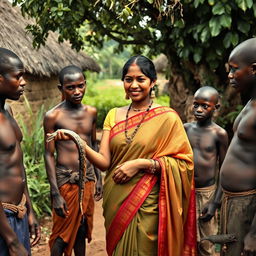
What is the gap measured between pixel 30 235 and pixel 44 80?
203 inches

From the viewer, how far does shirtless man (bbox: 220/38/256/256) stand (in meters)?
2.23

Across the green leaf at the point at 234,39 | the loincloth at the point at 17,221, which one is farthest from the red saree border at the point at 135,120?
the green leaf at the point at 234,39

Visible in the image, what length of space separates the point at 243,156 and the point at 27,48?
523cm

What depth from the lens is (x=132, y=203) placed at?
2.65 meters

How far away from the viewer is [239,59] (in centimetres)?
227

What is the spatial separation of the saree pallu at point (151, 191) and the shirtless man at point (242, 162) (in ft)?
1.32

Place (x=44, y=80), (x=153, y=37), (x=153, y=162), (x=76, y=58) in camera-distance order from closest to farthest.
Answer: (x=153, y=162), (x=153, y=37), (x=44, y=80), (x=76, y=58)

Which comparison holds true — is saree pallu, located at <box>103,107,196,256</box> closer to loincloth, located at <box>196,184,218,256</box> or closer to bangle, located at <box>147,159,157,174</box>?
bangle, located at <box>147,159,157,174</box>

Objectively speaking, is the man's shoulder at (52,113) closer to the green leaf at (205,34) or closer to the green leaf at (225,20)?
the green leaf at (205,34)

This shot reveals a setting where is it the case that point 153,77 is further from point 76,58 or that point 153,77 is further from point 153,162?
point 76,58

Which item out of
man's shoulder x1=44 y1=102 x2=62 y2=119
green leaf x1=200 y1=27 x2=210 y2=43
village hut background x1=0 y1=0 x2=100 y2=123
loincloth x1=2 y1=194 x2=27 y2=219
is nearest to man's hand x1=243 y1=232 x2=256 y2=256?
loincloth x1=2 y1=194 x2=27 y2=219

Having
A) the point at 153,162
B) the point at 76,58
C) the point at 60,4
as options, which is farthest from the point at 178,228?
the point at 76,58

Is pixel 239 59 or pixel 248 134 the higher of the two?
Result: pixel 239 59

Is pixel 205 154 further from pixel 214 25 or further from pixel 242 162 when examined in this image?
pixel 214 25
